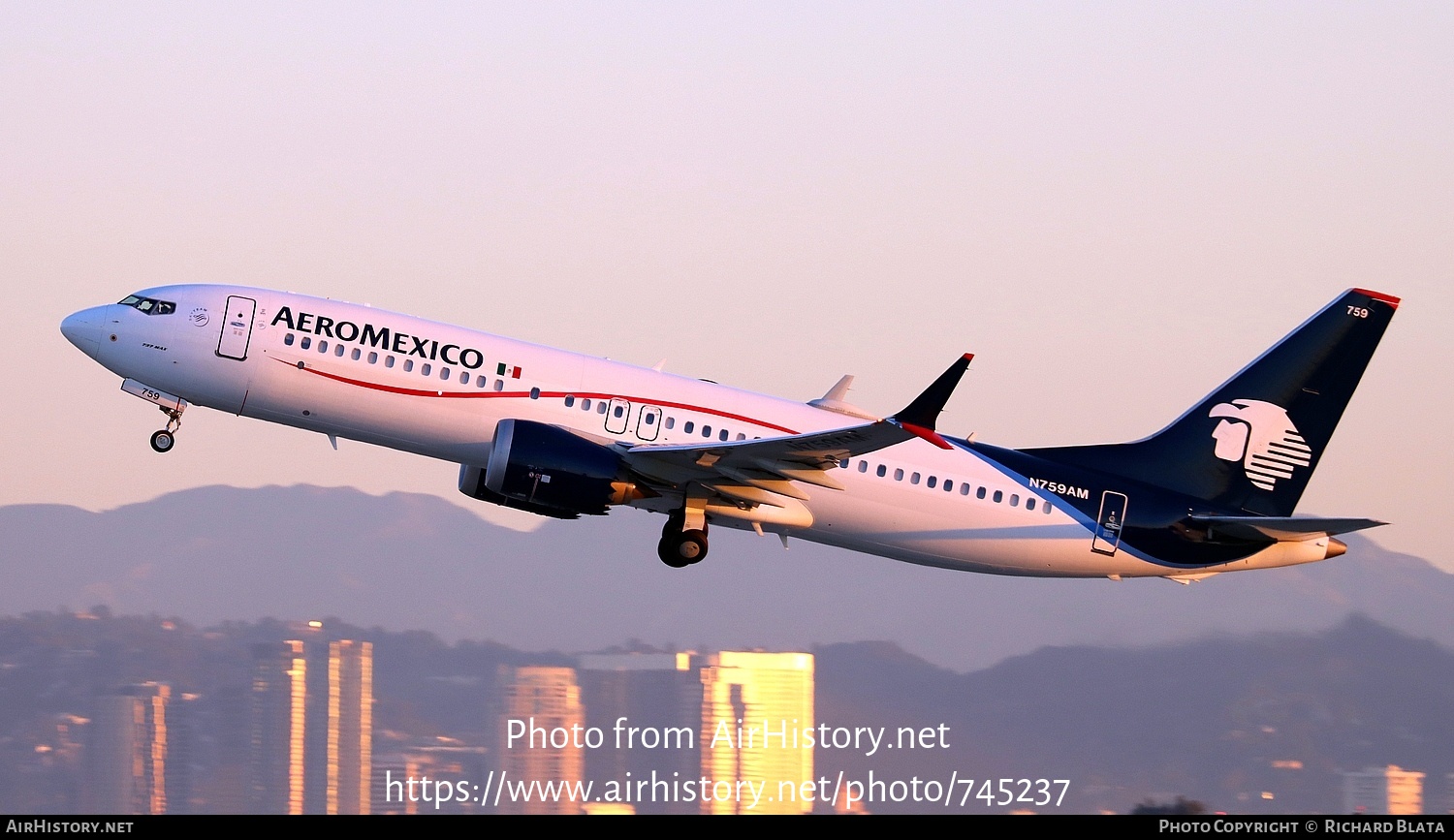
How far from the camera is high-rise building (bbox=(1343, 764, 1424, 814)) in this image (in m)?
62.4

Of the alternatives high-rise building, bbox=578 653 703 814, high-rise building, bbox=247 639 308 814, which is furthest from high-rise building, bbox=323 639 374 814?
high-rise building, bbox=578 653 703 814

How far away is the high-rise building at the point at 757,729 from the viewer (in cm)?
5100

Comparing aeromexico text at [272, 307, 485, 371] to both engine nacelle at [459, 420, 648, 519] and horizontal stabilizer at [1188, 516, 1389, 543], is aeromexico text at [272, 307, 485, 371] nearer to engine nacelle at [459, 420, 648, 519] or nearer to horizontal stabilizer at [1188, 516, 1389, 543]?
engine nacelle at [459, 420, 648, 519]

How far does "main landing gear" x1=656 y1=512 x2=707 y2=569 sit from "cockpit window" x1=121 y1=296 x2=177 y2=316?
38.6 ft

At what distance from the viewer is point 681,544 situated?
33.8m

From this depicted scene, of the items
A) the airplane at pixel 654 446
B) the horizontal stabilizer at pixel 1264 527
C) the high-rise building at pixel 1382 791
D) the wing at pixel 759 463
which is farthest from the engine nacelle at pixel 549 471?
the high-rise building at pixel 1382 791

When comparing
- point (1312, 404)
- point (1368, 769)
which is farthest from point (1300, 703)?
point (1312, 404)

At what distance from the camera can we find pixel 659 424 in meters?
33.4

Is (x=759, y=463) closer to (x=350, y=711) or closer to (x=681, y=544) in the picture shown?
(x=681, y=544)

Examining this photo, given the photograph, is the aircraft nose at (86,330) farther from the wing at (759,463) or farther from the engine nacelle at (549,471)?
the wing at (759,463)

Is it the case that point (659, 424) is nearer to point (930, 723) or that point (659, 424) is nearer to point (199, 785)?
point (930, 723)

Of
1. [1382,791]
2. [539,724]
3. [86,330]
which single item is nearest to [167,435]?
[86,330]

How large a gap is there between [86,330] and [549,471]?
10.9 meters

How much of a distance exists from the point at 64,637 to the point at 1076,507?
177 ft
